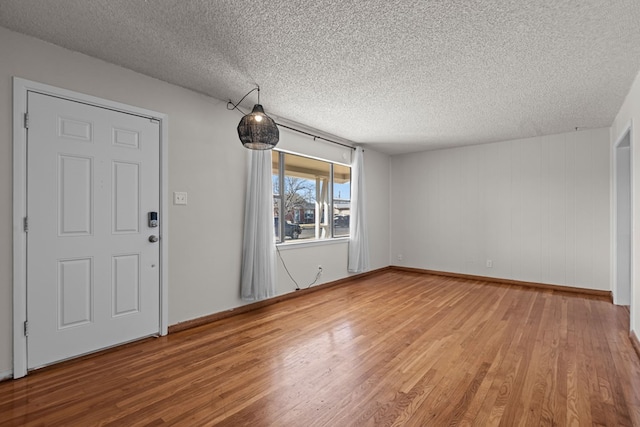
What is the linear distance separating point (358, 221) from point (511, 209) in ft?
8.60

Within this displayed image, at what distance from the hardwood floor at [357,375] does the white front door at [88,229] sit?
239 millimetres

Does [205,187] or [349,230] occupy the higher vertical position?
[205,187]

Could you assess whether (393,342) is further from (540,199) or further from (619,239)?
(540,199)

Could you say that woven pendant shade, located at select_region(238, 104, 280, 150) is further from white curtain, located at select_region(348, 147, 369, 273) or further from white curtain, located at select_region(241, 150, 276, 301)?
white curtain, located at select_region(348, 147, 369, 273)

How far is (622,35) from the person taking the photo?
7.41 ft

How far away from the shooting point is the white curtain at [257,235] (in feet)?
12.4

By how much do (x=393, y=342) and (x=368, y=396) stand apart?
94 cm

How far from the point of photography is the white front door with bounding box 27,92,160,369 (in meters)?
2.38

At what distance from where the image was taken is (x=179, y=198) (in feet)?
10.6

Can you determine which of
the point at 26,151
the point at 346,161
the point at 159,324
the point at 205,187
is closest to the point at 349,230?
the point at 346,161

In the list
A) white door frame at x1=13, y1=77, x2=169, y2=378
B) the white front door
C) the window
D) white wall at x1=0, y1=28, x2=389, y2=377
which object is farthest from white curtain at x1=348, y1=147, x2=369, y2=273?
white door frame at x1=13, y1=77, x2=169, y2=378

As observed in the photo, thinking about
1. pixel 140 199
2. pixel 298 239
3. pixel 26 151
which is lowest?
pixel 298 239

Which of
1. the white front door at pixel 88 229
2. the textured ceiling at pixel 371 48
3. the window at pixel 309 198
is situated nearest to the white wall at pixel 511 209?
the textured ceiling at pixel 371 48

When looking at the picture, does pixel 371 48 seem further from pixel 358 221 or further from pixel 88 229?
pixel 358 221
